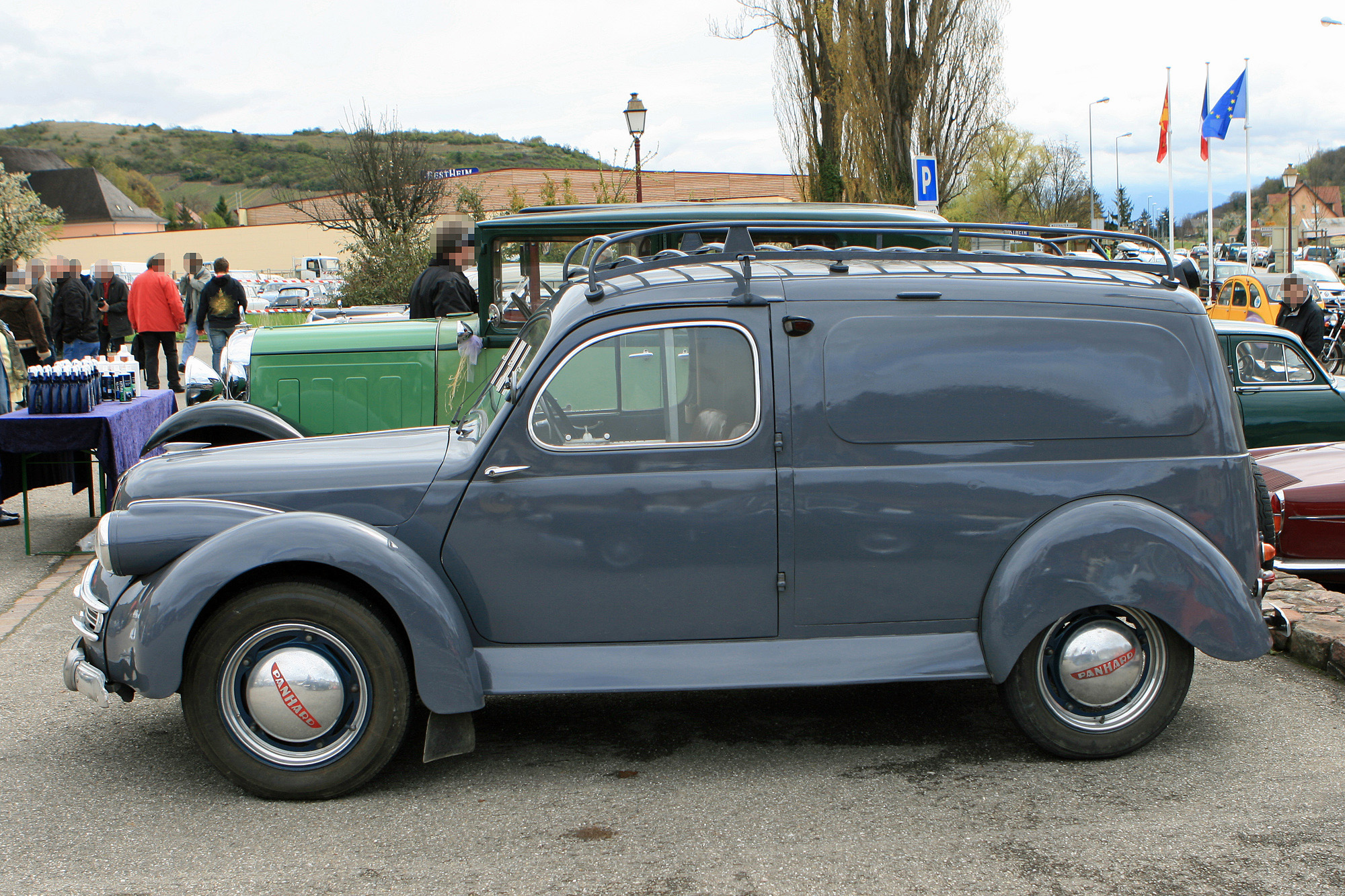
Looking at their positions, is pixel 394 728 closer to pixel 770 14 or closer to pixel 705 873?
pixel 705 873

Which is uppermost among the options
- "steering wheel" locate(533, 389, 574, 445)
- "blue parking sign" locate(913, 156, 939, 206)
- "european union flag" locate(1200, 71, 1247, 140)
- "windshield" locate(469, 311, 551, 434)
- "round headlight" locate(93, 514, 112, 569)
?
"european union flag" locate(1200, 71, 1247, 140)

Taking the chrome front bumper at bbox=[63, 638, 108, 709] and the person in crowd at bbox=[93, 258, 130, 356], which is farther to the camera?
the person in crowd at bbox=[93, 258, 130, 356]

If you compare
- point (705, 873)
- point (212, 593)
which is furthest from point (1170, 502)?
point (212, 593)

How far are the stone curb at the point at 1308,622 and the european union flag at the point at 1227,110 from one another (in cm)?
2833

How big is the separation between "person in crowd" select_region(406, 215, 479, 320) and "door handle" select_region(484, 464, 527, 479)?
4446 mm

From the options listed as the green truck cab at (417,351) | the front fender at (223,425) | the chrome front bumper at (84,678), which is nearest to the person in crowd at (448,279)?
the green truck cab at (417,351)

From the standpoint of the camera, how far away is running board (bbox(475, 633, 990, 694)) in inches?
141

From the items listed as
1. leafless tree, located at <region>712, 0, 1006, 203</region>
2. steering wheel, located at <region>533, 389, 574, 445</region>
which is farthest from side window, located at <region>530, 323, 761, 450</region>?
leafless tree, located at <region>712, 0, 1006, 203</region>

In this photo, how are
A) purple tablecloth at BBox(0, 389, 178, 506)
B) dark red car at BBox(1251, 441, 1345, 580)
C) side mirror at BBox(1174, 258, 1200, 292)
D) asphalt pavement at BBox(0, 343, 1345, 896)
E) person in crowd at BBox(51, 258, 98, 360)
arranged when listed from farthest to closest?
1. person in crowd at BBox(51, 258, 98, 360)
2. purple tablecloth at BBox(0, 389, 178, 506)
3. dark red car at BBox(1251, 441, 1345, 580)
4. side mirror at BBox(1174, 258, 1200, 292)
5. asphalt pavement at BBox(0, 343, 1345, 896)

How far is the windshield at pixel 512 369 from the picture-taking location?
3.88m

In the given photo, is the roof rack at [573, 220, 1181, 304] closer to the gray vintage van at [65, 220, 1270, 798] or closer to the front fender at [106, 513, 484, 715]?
the gray vintage van at [65, 220, 1270, 798]

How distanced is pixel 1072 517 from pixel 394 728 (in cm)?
242

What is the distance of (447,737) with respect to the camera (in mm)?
3600

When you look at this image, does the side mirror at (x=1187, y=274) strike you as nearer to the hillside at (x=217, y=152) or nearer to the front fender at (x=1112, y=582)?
the front fender at (x=1112, y=582)
